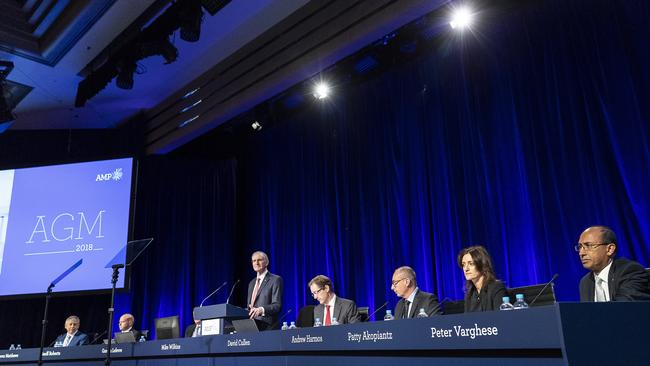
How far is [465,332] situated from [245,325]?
1.84 metres

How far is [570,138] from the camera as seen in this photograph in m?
4.43

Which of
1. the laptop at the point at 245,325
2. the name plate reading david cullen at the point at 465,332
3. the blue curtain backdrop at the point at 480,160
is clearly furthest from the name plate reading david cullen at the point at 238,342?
the blue curtain backdrop at the point at 480,160

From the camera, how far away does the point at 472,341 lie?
1914mm

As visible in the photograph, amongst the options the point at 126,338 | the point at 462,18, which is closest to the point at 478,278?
the point at 126,338

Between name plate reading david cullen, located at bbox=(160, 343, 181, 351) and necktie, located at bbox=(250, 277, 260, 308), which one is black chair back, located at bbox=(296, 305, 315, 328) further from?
name plate reading david cullen, located at bbox=(160, 343, 181, 351)

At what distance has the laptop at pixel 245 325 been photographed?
3.38 metres

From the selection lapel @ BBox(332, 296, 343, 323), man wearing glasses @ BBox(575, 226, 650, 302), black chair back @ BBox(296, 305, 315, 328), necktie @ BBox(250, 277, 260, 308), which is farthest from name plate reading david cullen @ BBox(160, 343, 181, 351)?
man wearing glasses @ BBox(575, 226, 650, 302)

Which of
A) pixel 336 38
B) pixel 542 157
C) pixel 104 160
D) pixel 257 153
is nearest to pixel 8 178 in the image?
pixel 104 160

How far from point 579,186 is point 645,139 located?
0.59 m

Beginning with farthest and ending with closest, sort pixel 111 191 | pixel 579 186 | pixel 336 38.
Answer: pixel 111 191 < pixel 336 38 < pixel 579 186

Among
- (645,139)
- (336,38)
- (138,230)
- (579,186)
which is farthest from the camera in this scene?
(138,230)

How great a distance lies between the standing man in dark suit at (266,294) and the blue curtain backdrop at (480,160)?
5.12 ft

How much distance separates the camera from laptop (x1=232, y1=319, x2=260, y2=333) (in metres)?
3.38

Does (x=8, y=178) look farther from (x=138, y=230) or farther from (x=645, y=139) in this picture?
(x=645, y=139)
